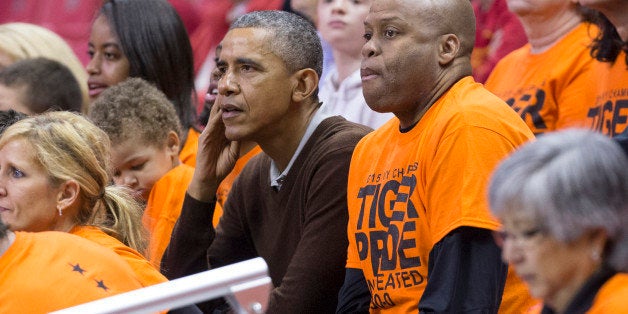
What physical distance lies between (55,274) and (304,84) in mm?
1348

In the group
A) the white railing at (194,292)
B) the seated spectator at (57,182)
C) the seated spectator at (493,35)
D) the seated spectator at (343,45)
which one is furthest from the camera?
the seated spectator at (493,35)

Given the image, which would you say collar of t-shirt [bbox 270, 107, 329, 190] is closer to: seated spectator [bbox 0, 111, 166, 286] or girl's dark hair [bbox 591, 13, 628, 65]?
seated spectator [bbox 0, 111, 166, 286]

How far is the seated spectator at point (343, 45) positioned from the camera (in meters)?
5.19

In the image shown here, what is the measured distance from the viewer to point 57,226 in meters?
3.62

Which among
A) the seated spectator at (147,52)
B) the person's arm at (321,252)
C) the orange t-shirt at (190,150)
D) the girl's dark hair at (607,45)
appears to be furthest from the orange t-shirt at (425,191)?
the seated spectator at (147,52)

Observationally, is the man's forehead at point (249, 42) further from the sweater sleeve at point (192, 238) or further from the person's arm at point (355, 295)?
the person's arm at point (355, 295)

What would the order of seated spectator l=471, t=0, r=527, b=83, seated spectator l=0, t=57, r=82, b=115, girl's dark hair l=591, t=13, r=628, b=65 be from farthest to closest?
seated spectator l=471, t=0, r=527, b=83 < seated spectator l=0, t=57, r=82, b=115 < girl's dark hair l=591, t=13, r=628, b=65

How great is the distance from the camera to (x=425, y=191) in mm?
3168

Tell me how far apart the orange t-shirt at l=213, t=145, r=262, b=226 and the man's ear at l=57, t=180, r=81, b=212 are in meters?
1.04

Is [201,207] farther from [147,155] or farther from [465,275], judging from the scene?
[465,275]

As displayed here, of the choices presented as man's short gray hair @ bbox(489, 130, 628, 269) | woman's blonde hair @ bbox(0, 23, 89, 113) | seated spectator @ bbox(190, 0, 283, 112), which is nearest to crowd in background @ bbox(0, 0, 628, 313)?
man's short gray hair @ bbox(489, 130, 628, 269)

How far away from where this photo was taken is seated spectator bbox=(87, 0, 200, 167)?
17.3ft

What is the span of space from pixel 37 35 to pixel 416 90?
310 centimetres

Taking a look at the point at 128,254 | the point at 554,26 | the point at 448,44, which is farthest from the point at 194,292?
the point at 554,26
